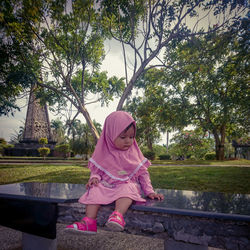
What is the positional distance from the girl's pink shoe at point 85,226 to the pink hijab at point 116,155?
448 mm

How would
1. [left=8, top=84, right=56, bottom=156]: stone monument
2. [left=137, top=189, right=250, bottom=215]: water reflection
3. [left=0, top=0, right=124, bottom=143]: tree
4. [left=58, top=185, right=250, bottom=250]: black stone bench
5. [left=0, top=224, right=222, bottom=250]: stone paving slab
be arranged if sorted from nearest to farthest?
[left=58, top=185, right=250, bottom=250]: black stone bench
[left=137, top=189, right=250, bottom=215]: water reflection
[left=0, top=224, right=222, bottom=250]: stone paving slab
[left=0, top=0, right=124, bottom=143]: tree
[left=8, top=84, right=56, bottom=156]: stone monument

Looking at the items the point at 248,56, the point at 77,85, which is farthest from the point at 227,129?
the point at 77,85

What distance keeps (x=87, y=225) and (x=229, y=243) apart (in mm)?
1095

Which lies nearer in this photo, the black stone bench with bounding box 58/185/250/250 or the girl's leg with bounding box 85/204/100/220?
the black stone bench with bounding box 58/185/250/250

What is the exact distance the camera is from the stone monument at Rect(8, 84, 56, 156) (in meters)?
22.1

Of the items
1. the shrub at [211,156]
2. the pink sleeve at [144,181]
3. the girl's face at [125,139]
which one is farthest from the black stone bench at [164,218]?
the shrub at [211,156]

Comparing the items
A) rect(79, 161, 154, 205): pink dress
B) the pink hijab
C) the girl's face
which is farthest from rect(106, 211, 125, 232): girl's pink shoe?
the girl's face

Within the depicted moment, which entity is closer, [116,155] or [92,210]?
[92,210]

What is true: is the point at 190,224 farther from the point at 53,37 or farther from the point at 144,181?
the point at 53,37

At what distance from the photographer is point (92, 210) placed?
1.63 m

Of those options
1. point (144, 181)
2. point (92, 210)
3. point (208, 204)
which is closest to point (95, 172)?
point (92, 210)

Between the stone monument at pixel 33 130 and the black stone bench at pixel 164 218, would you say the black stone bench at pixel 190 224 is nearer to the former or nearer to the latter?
the black stone bench at pixel 164 218

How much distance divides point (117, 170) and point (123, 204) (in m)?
0.41

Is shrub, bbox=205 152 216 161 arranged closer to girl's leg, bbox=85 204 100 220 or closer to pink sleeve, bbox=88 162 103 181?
pink sleeve, bbox=88 162 103 181
